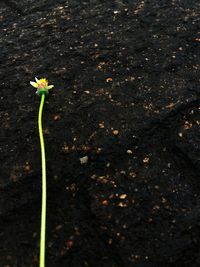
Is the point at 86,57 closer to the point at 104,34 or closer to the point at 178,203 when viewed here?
the point at 104,34

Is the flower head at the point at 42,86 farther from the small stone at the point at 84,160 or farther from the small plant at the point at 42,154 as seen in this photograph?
the small stone at the point at 84,160

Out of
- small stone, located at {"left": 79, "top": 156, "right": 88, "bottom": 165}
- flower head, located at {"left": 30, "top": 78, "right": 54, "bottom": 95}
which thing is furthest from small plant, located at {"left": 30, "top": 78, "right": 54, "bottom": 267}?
small stone, located at {"left": 79, "top": 156, "right": 88, "bottom": 165}

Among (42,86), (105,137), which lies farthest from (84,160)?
(42,86)

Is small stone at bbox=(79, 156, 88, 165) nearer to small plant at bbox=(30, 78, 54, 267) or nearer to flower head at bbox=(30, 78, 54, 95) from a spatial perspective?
small plant at bbox=(30, 78, 54, 267)

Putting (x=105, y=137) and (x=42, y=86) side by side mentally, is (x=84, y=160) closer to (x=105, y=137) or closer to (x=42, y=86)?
(x=105, y=137)

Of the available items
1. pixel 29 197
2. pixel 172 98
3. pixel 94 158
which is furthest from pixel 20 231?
pixel 172 98

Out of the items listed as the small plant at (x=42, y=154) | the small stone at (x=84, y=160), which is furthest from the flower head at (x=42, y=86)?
the small stone at (x=84, y=160)
